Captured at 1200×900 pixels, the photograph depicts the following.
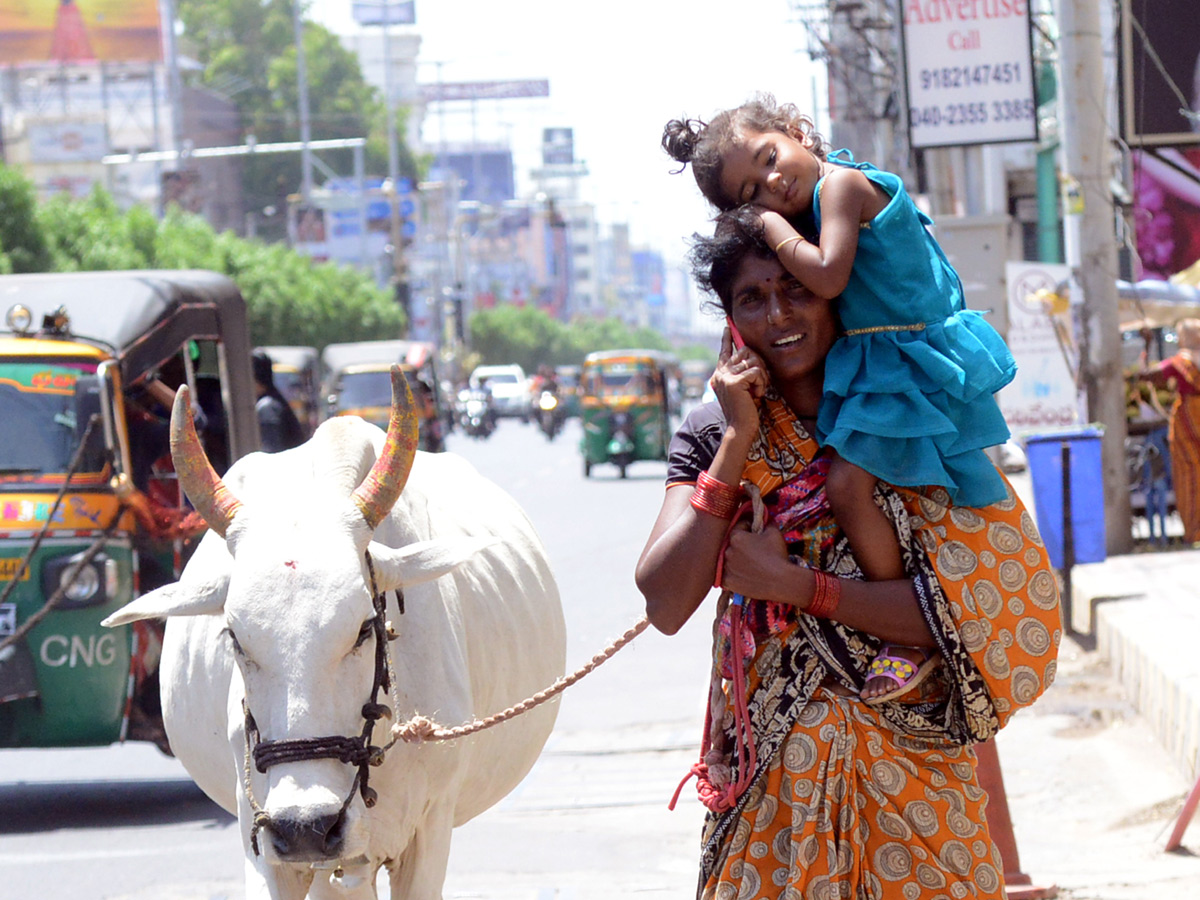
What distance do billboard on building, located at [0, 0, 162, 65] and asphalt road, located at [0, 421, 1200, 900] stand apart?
54836 mm

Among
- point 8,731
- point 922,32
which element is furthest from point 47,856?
point 922,32

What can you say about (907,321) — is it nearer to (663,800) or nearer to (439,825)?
(439,825)

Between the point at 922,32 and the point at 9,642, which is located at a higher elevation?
the point at 922,32

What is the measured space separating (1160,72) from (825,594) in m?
8.74

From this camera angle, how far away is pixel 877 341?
2844 mm

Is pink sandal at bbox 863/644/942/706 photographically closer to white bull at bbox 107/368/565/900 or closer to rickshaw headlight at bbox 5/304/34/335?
white bull at bbox 107/368/565/900

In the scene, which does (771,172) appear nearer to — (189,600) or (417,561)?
(417,561)

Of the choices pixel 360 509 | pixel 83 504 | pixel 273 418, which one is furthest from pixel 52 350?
pixel 360 509

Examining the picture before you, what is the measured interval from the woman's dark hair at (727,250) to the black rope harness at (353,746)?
1055mm

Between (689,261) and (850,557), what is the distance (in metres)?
0.62

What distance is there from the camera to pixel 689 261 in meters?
3.01

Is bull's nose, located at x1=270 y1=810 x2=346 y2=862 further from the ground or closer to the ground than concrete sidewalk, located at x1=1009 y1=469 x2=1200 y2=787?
further from the ground

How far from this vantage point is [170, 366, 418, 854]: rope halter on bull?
3283mm

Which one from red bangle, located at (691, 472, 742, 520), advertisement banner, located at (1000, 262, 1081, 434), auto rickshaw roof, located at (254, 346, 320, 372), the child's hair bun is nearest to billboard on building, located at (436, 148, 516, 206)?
auto rickshaw roof, located at (254, 346, 320, 372)
